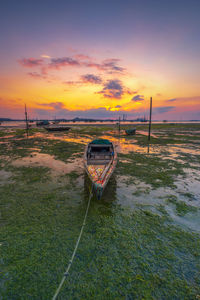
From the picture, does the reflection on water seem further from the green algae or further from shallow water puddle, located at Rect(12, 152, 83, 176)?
shallow water puddle, located at Rect(12, 152, 83, 176)

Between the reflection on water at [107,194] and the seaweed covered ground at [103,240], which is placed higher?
the reflection on water at [107,194]

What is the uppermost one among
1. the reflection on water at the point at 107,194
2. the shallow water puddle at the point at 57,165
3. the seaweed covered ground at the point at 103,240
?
the shallow water puddle at the point at 57,165

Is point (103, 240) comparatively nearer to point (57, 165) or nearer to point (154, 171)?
point (154, 171)

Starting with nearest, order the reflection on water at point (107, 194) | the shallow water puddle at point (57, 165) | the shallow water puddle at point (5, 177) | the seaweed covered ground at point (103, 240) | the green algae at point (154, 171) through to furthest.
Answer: the seaweed covered ground at point (103, 240)
the reflection on water at point (107, 194)
the shallow water puddle at point (5, 177)
the green algae at point (154, 171)
the shallow water puddle at point (57, 165)

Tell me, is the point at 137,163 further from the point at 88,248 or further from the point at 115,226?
the point at 88,248

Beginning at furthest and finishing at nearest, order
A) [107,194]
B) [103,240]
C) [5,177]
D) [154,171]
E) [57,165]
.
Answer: [57,165]
[154,171]
[5,177]
[107,194]
[103,240]

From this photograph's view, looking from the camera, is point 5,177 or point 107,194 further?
point 5,177

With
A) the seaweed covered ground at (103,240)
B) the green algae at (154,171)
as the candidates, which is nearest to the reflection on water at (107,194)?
the seaweed covered ground at (103,240)

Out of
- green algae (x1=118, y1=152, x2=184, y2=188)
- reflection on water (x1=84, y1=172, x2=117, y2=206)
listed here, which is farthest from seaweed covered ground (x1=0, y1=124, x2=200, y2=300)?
green algae (x1=118, y1=152, x2=184, y2=188)

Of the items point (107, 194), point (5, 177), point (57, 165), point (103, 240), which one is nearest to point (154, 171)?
→ point (107, 194)

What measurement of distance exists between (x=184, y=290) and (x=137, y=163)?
10.3 m

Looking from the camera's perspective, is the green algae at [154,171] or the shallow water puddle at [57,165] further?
the shallow water puddle at [57,165]

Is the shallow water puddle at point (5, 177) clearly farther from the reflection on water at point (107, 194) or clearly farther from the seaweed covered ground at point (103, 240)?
the reflection on water at point (107, 194)

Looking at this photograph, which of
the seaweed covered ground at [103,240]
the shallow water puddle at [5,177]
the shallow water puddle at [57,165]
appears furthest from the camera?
the shallow water puddle at [57,165]
